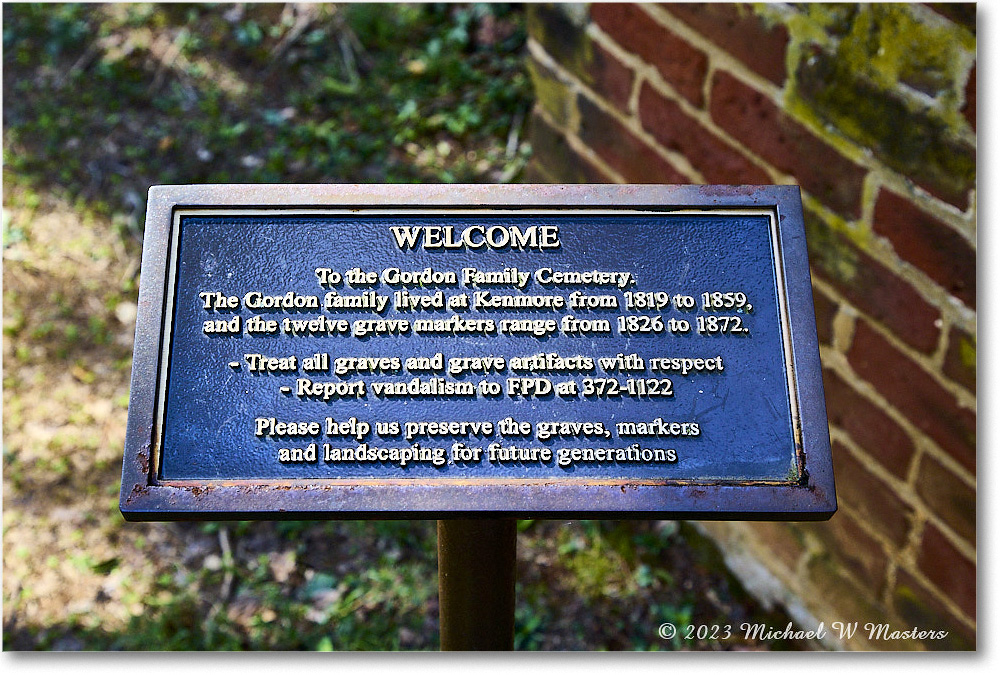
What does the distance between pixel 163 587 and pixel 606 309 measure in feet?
4.98

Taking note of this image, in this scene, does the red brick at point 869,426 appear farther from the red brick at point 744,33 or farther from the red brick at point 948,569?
the red brick at point 744,33

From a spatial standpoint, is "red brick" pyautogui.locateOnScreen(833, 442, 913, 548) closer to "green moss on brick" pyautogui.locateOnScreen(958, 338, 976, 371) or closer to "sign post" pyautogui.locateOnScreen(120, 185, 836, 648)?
"green moss on brick" pyautogui.locateOnScreen(958, 338, 976, 371)

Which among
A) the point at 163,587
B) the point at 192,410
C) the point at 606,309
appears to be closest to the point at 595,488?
the point at 606,309

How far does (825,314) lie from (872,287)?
0.17 meters

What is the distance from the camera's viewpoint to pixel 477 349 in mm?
1404

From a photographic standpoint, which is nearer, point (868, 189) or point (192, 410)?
point (192, 410)

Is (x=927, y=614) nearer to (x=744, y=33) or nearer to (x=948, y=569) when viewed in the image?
(x=948, y=569)

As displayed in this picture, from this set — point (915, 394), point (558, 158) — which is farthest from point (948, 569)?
point (558, 158)

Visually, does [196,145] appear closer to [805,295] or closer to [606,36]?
[606,36]

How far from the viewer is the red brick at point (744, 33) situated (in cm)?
202

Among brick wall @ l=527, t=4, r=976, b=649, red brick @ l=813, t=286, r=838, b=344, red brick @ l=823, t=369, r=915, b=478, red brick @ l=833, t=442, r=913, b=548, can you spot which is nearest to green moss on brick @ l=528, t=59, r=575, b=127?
brick wall @ l=527, t=4, r=976, b=649

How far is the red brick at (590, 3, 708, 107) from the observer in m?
2.22

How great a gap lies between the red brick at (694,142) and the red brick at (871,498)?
2.19 feet

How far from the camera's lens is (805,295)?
4.63 feet
